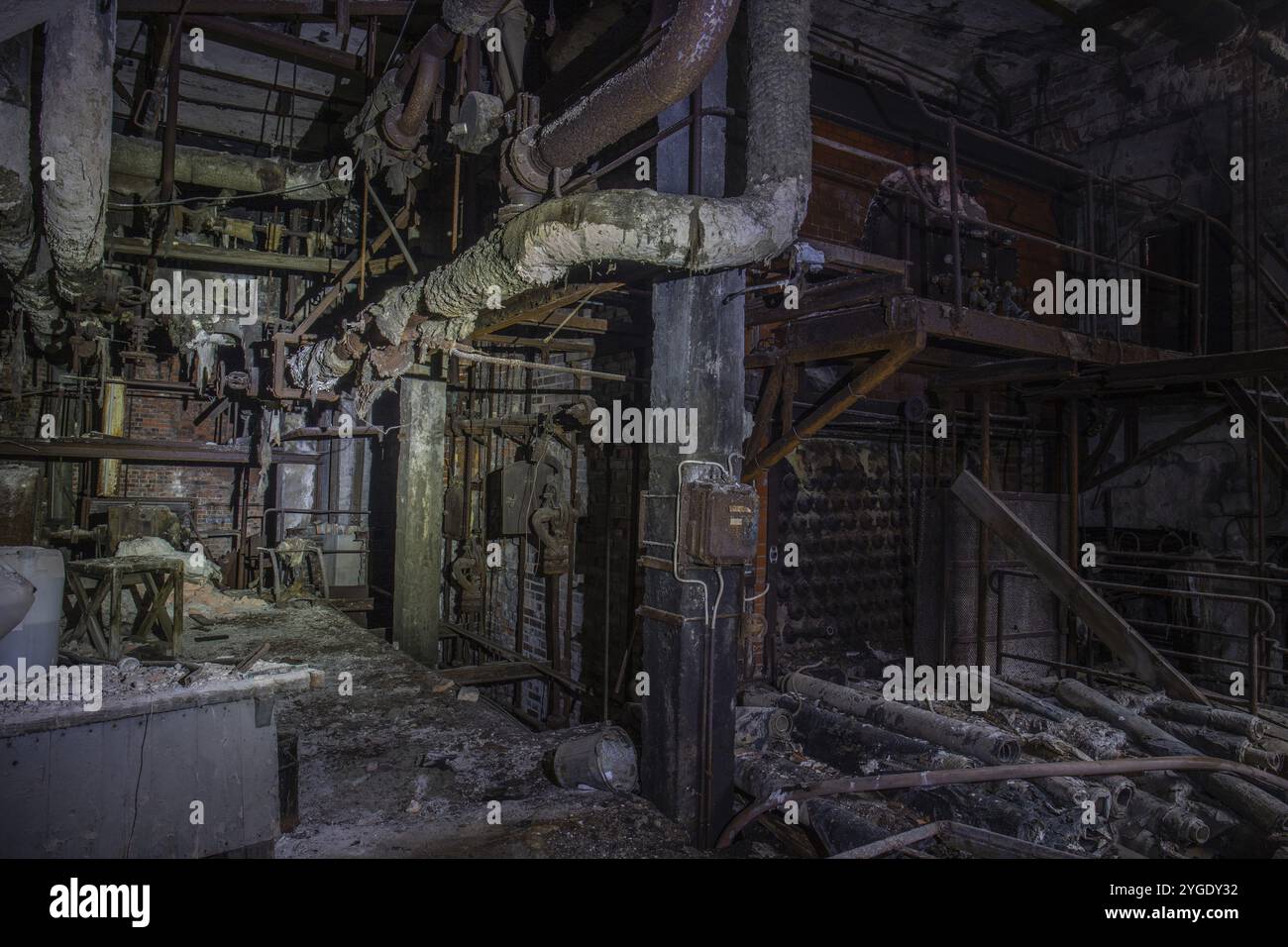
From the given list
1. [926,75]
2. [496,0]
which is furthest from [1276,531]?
[496,0]

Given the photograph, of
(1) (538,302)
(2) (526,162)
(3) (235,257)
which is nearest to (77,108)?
(2) (526,162)

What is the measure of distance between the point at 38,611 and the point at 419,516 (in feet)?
18.6

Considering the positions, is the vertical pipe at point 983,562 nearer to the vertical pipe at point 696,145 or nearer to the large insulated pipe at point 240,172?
the vertical pipe at point 696,145

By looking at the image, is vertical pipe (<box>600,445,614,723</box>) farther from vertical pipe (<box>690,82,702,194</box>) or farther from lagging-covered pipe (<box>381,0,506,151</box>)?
vertical pipe (<box>690,82,702,194</box>)

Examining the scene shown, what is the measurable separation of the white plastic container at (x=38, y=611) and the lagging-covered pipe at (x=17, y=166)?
3417 mm

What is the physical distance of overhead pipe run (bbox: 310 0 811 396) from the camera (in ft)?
11.9

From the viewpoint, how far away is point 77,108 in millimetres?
4562

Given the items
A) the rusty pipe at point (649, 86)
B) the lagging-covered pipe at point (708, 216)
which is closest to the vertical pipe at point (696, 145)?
the lagging-covered pipe at point (708, 216)

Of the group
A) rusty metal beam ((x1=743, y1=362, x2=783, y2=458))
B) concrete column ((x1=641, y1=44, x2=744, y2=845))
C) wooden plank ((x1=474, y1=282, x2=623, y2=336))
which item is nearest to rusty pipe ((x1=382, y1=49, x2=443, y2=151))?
wooden plank ((x1=474, y1=282, x2=623, y2=336))

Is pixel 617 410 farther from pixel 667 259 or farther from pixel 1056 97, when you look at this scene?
pixel 1056 97

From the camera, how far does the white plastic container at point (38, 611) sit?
9.21 feet

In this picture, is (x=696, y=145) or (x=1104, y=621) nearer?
(x=696, y=145)

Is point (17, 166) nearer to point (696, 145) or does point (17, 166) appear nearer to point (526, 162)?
point (526, 162)

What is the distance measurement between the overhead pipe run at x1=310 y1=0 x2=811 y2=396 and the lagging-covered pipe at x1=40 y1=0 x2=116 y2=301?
2.58 metres
